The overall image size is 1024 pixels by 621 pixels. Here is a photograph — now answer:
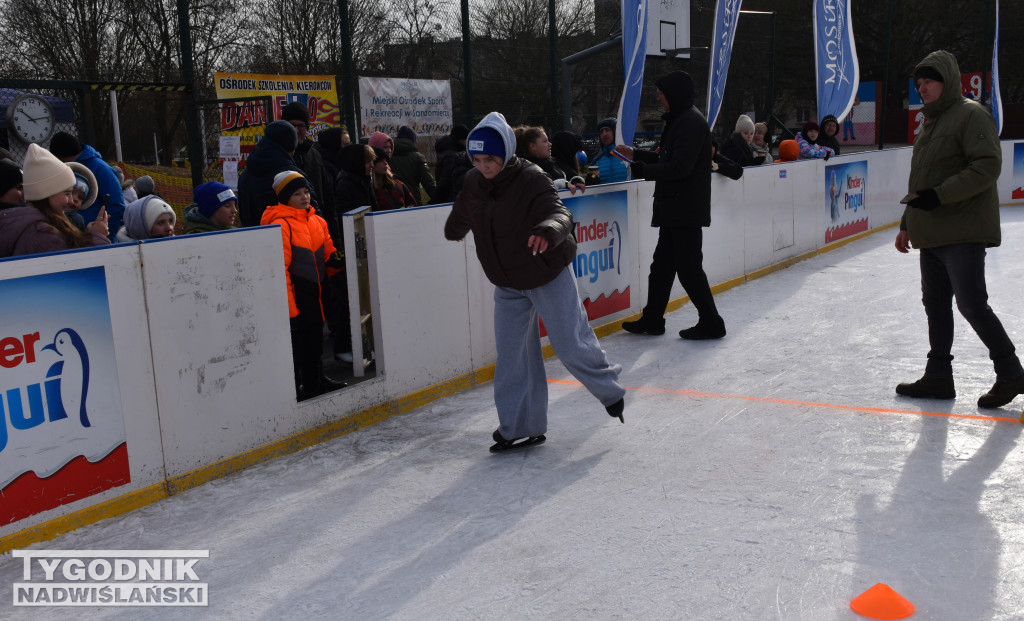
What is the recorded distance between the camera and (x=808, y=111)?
31.8 m

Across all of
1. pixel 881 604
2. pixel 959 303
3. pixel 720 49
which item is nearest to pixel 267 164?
pixel 959 303

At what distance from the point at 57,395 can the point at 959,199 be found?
13.7 feet

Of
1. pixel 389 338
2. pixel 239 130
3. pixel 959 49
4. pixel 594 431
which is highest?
pixel 959 49

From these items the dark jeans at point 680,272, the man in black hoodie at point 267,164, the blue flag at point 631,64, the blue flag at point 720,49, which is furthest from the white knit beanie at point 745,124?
the man in black hoodie at point 267,164

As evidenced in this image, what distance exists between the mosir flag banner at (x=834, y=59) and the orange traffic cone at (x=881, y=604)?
10.6 meters

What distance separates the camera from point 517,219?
13.9 feet

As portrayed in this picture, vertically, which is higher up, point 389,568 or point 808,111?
A: point 808,111

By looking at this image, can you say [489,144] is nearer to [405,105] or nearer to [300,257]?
[300,257]

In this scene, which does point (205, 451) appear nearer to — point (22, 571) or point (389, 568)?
point (22, 571)

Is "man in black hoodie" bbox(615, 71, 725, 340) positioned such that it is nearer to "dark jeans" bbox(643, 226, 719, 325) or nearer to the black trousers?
"dark jeans" bbox(643, 226, 719, 325)

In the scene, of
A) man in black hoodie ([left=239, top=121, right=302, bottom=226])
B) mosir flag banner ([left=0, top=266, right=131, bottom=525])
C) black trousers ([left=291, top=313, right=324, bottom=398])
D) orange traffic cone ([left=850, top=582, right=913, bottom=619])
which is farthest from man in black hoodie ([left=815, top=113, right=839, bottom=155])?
mosir flag banner ([left=0, top=266, right=131, bottom=525])

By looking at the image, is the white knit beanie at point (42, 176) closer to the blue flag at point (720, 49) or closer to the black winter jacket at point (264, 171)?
the black winter jacket at point (264, 171)

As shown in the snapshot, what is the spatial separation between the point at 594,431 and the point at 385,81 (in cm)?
650

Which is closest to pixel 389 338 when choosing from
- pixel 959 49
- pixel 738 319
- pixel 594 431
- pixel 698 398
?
pixel 594 431
